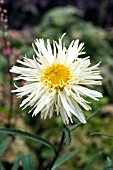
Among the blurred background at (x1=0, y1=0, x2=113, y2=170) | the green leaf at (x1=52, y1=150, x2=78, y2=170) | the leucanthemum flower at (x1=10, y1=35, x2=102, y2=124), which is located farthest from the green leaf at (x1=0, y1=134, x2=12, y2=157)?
the leucanthemum flower at (x1=10, y1=35, x2=102, y2=124)

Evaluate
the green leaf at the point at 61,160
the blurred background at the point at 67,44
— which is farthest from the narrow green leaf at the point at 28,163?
the blurred background at the point at 67,44

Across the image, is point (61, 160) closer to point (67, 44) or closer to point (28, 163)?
point (28, 163)

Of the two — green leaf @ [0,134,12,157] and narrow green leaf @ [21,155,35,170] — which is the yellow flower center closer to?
narrow green leaf @ [21,155,35,170]

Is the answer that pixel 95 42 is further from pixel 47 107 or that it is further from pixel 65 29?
pixel 47 107

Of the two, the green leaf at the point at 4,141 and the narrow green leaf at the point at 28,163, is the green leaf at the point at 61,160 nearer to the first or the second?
the narrow green leaf at the point at 28,163

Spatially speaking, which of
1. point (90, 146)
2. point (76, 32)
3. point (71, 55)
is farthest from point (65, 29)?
point (71, 55)
